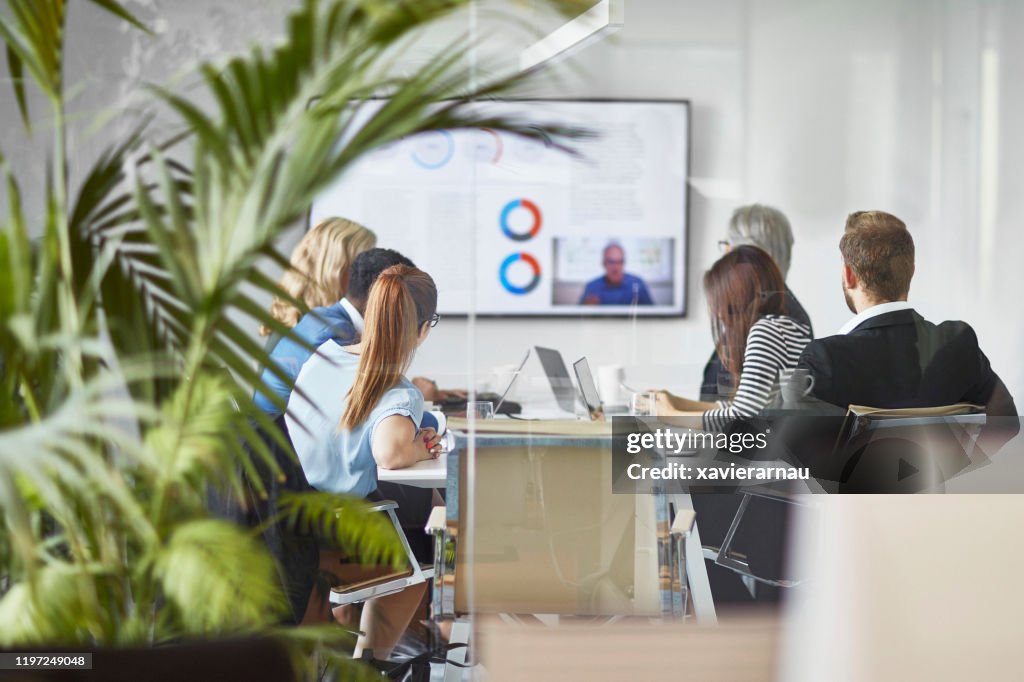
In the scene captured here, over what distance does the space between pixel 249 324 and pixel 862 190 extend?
5.11 feet

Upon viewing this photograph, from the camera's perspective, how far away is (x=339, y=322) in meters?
2.63

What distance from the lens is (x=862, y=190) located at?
2.65 meters

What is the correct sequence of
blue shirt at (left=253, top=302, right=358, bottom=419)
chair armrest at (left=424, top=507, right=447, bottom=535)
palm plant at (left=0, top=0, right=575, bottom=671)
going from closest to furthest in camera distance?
Result: palm plant at (left=0, top=0, right=575, bottom=671) < blue shirt at (left=253, top=302, right=358, bottom=419) < chair armrest at (left=424, top=507, right=447, bottom=535)

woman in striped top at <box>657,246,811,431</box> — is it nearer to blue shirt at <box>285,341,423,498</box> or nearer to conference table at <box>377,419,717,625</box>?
conference table at <box>377,419,717,625</box>

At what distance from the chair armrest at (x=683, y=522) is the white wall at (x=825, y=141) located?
33 cm

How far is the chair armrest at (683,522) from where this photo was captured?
107 inches

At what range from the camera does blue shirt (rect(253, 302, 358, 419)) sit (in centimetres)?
260

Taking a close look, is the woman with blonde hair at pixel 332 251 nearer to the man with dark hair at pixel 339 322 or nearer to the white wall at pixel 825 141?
the man with dark hair at pixel 339 322

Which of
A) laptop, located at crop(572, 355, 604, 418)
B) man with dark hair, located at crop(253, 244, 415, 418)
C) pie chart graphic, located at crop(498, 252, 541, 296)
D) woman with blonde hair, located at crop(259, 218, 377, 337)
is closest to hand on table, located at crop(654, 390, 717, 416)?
laptop, located at crop(572, 355, 604, 418)

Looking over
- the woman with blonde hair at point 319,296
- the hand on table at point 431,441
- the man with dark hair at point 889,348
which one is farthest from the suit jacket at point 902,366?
the woman with blonde hair at point 319,296

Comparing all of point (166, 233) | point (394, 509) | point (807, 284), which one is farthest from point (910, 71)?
point (166, 233)

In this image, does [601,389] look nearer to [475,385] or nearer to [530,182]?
[475,385]

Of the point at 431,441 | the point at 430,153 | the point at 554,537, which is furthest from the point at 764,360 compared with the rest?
the point at 430,153

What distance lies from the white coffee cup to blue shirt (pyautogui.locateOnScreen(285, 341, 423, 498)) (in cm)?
46
